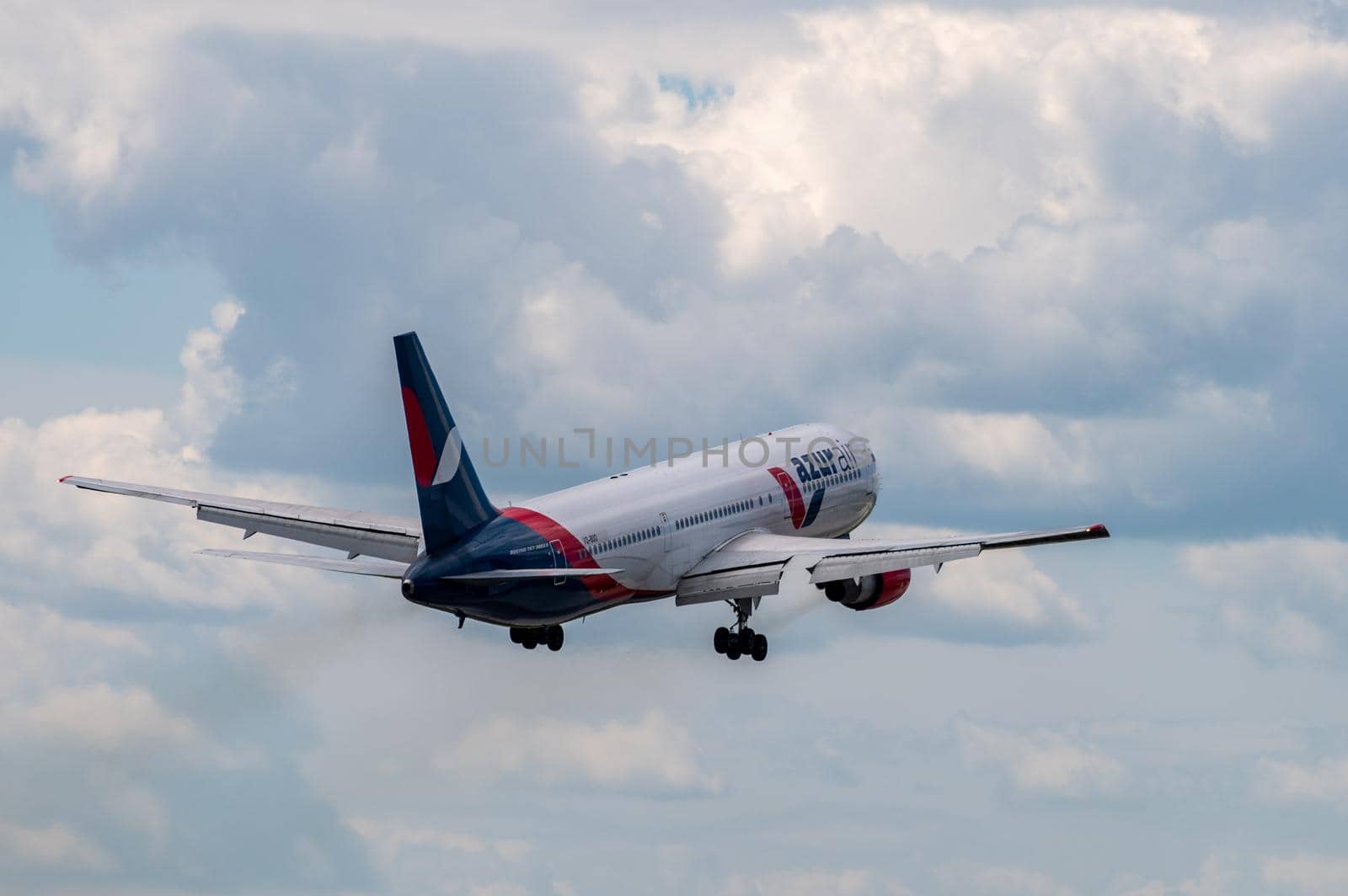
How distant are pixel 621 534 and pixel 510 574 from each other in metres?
7.34

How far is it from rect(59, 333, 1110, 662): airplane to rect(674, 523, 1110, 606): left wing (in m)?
0.07

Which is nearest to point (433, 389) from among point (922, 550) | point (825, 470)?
point (922, 550)

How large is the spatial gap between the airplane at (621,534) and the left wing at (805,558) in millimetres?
67

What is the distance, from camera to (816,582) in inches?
3447

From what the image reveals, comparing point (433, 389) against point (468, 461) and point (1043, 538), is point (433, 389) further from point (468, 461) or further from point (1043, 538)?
point (1043, 538)

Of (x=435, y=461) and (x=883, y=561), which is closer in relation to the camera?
(x=435, y=461)

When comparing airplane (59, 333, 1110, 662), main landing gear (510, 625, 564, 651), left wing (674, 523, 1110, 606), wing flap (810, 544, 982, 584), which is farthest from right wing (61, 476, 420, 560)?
wing flap (810, 544, 982, 584)

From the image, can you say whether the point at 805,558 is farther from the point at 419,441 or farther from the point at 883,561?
the point at 419,441

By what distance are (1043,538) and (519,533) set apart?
56.5ft

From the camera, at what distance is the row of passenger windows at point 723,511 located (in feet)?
296

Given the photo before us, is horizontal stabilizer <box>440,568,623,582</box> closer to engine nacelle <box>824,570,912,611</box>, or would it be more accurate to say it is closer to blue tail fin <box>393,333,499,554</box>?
blue tail fin <box>393,333,499,554</box>

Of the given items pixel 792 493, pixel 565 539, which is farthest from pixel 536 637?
pixel 792 493

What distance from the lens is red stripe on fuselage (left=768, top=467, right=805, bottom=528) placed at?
96812 millimetres

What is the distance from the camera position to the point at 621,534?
86.1 m
